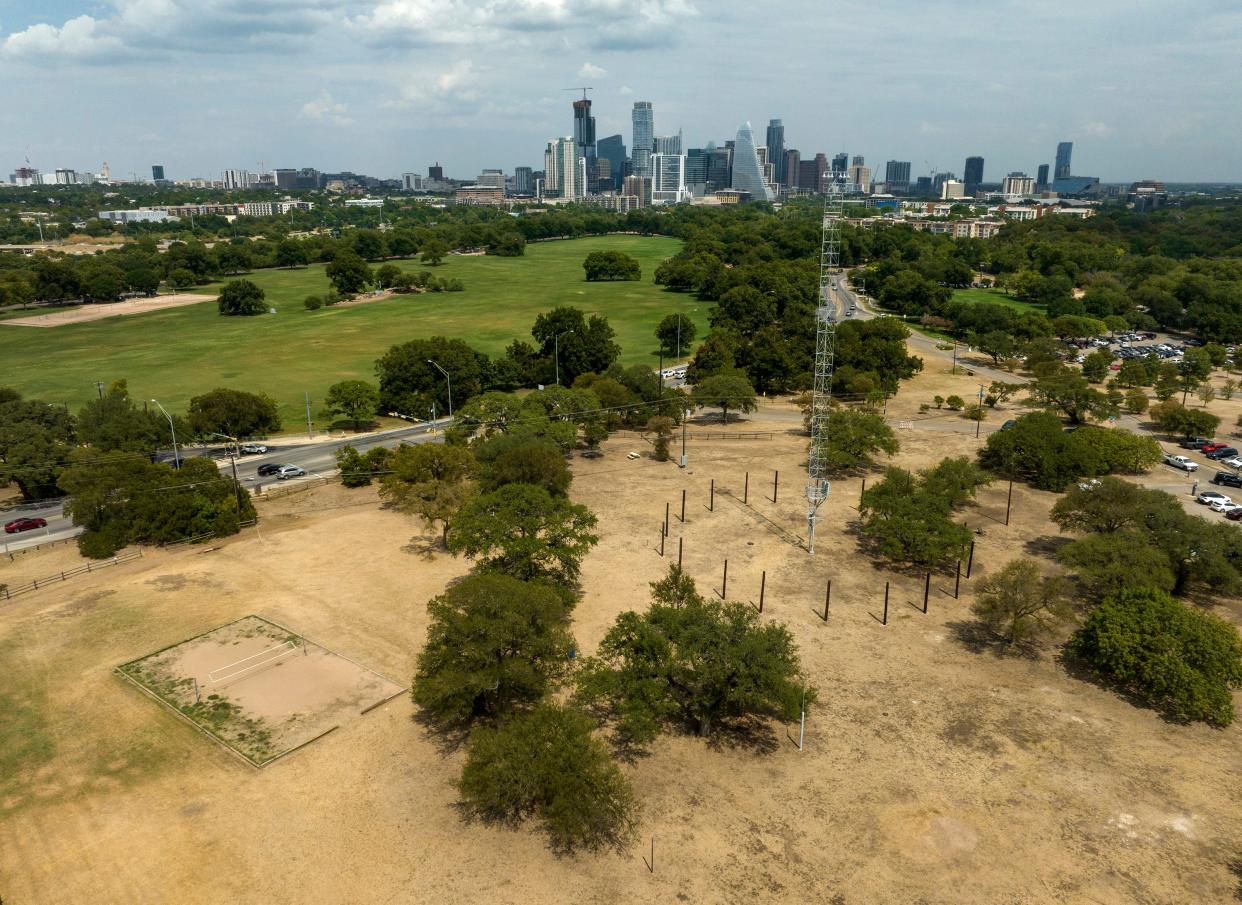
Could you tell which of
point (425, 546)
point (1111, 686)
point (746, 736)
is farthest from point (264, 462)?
point (1111, 686)

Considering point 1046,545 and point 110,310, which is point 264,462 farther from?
point 110,310

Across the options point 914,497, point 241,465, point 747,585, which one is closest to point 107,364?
point 241,465

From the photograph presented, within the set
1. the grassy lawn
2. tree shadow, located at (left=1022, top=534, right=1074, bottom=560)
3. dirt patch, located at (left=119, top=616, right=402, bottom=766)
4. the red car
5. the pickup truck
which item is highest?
the grassy lawn

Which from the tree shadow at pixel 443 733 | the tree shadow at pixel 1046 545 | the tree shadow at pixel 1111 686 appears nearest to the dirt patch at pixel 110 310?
the tree shadow at pixel 443 733

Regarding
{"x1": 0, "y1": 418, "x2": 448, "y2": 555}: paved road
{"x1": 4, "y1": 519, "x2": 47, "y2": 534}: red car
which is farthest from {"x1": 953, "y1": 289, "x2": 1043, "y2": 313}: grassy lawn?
{"x1": 4, "y1": 519, "x2": 47, "y2": 534}: red car

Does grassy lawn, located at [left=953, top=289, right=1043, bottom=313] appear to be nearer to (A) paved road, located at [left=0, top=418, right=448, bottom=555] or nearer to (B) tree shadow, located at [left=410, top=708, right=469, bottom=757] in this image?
(A) paved road, located at [left=0, top=418, right=448, bottom=555]

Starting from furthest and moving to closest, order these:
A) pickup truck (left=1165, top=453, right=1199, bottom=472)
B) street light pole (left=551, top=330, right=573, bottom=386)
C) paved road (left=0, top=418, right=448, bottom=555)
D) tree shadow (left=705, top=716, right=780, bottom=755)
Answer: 1. street light pole (left=551, top=330, right=573, bottom=386)
2. pickup truck (left=1165, top=453, right=1199, bottom=472)
3. paved road (left=0, top=418, right=448, bottom=555)
4. tree shadow (left=705, top=716, right=780, bottom=755)

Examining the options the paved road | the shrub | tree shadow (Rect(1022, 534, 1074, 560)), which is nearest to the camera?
the shrub

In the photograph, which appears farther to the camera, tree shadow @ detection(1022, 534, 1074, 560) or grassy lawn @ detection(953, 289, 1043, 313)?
grassy lawn @ detection(953, 289, 1043, 313)
